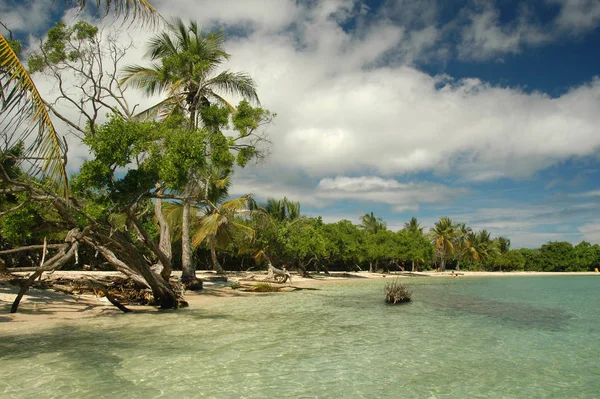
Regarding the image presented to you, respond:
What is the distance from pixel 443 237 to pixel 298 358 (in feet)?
208

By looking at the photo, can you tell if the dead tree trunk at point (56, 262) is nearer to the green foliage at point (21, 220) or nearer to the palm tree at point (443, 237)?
the green foliage at point (21, 220)

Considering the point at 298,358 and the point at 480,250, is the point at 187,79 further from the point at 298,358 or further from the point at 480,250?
the point at 480,250

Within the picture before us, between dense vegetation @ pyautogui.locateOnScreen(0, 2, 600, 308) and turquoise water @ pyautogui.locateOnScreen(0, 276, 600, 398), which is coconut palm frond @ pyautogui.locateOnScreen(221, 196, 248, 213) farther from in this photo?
turquoise water @ pyautogui.locateOnScreen(0, 276, 600, 398)

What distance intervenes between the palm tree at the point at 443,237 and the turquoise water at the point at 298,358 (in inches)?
2131

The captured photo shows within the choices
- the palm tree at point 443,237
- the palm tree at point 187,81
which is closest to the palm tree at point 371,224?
the palm tree at point 443,237

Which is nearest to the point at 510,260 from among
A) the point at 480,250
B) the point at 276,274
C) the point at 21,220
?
the point at 480,250

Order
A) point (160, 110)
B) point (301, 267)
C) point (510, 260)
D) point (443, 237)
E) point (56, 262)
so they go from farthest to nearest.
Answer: point (510, 260) → point (443, 237) → point (301, 267) → point (160, 110) → point (56, 262)

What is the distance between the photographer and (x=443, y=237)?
67.6m

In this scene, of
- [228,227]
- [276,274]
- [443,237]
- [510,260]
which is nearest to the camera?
[276,274]

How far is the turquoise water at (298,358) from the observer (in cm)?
684

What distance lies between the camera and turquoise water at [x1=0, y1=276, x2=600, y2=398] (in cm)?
684

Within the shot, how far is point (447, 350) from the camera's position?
9.95 meters

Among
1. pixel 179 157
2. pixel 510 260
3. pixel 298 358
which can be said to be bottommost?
pixel 298 358

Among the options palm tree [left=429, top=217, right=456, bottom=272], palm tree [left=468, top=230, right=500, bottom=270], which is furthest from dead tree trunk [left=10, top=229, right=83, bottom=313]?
palm tree [left=468, top=230, right=500, bottom=270]
